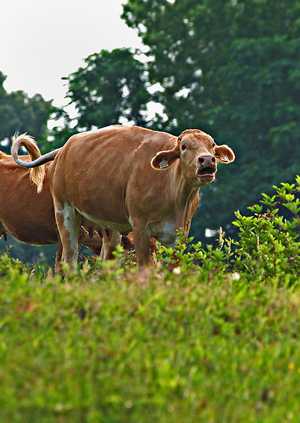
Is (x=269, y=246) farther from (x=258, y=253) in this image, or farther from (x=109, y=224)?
(x=109, y=224)

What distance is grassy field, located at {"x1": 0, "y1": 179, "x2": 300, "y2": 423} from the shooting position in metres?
5.77

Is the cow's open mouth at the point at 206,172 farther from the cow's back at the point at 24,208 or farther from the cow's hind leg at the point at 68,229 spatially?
the cow's back at the point at 24,208

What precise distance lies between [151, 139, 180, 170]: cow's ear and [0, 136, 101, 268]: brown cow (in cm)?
300

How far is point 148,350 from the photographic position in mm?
6562

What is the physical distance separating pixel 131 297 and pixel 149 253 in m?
3.83

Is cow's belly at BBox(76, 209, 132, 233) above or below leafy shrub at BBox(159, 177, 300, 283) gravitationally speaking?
below

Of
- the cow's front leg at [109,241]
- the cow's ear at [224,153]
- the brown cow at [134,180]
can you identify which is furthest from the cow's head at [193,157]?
the cow's front leg at [109,241]

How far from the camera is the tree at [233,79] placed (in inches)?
1393

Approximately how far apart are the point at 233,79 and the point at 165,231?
1037 inches

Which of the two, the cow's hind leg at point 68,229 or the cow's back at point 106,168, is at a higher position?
the cow's back at point 106,168

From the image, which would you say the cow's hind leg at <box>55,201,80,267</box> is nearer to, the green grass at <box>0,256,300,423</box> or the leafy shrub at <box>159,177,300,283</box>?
the leafy shrub at <box>159,177,300,283</box>

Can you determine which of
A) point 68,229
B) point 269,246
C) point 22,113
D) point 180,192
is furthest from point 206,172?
point 22,113

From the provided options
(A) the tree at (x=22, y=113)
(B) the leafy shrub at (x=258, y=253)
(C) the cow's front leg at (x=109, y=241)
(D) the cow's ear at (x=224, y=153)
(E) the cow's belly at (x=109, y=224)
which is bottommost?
(A) the tree at (x=22, y=113)

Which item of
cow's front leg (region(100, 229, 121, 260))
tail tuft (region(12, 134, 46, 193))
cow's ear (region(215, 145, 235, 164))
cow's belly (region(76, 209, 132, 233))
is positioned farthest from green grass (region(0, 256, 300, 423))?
tail tuft (region(12, 134, 46, 193))
